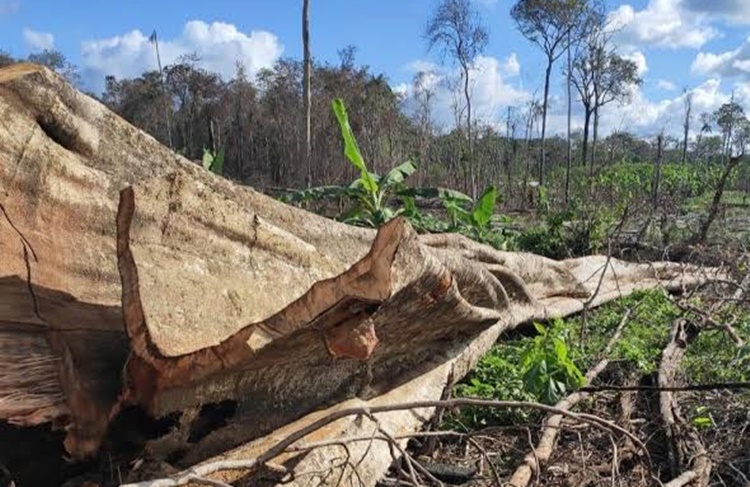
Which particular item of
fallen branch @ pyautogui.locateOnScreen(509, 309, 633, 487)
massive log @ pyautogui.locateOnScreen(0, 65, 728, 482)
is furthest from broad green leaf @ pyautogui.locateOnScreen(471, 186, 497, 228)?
massive log @ pyautogui.locateOnScreen(0, 65, 728, 482)

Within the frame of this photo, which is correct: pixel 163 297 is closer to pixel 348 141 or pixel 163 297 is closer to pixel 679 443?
pixel 679 443

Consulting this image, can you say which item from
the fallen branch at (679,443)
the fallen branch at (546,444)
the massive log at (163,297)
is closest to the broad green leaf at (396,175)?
the fallen branch at (546,444)

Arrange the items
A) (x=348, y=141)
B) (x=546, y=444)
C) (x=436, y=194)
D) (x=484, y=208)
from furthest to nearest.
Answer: (x=436, y=194) < (x=484, y=208) < (x=348, y=141) < (x=546, y=444)

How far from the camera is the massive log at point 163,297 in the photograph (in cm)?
198

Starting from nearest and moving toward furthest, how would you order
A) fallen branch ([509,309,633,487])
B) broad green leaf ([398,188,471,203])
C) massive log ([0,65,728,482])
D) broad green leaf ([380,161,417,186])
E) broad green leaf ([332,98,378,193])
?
massive log ([0,65,728,482])
fallen branch ([509,309,633,487])
broad green leaf ([332,98,378,193])
broad green leaf ([380,161,417,186])
broad green leaf ([398,188,471,203])

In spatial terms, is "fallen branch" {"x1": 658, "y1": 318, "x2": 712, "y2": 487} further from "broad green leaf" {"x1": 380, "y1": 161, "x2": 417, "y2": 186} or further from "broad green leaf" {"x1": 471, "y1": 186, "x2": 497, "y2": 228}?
"broad green leaf" {"x1": 380, "y1": 161, "x2": 417, "y2": 186}

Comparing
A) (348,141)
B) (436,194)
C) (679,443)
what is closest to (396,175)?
(436,194)

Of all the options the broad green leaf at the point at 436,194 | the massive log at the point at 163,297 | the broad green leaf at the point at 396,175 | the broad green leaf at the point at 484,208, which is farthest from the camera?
the broad green leaf at the point at 436,194

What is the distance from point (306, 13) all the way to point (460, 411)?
463 inches

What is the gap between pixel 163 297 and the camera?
2.00 m

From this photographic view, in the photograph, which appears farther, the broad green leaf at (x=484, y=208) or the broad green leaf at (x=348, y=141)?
the broad green leaf at (x=484, y=208)

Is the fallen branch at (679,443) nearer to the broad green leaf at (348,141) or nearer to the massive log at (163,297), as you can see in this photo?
the massive log at (163,297)

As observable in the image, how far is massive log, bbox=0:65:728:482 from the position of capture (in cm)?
198

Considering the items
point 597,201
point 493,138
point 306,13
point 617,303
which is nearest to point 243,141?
point 493,138
